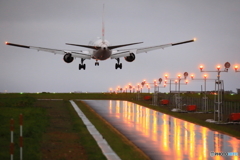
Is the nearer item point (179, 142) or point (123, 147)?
point (123, 147)

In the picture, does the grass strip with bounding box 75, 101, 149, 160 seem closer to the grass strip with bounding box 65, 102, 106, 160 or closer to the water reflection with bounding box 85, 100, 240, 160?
the water reflection with bounding box 85, 100, 240, 160

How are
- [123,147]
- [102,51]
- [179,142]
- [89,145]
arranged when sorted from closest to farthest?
[89,145] < [123,147] < [179,142] < [102,51]

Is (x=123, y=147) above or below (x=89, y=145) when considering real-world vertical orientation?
below

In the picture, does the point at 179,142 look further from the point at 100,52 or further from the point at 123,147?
the point at 100,52

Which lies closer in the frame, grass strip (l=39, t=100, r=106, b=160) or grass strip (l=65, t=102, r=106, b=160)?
grass strip (l=65, t=102, r=106, b=160)

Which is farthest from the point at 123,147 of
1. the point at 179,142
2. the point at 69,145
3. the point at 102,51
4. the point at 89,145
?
the point at 102,51

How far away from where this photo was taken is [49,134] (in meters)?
27.2

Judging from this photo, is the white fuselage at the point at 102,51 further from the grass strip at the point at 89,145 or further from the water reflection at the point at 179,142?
the grass strip at the point at 89,145

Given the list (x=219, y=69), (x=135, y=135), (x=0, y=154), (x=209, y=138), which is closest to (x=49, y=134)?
(x=135, y=135)

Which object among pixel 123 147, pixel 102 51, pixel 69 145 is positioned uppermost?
pixel 102 51

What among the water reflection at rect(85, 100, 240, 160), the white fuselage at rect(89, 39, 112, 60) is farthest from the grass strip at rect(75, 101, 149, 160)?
the white fuselage at rect(89, 39, 112, 60)

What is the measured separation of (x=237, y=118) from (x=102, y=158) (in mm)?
25338

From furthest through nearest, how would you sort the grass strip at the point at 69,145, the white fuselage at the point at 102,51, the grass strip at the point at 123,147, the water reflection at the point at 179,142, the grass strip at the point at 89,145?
the white fuselage at the point at 102,51 → the water reflection at the point at 179,142 → the grass strip at the point at 123,147 → the grass strip at the point at 69,145 → the grass strip at the point at 89,145

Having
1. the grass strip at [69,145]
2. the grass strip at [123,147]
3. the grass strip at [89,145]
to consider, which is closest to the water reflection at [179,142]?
the grass strip at [123,147]
